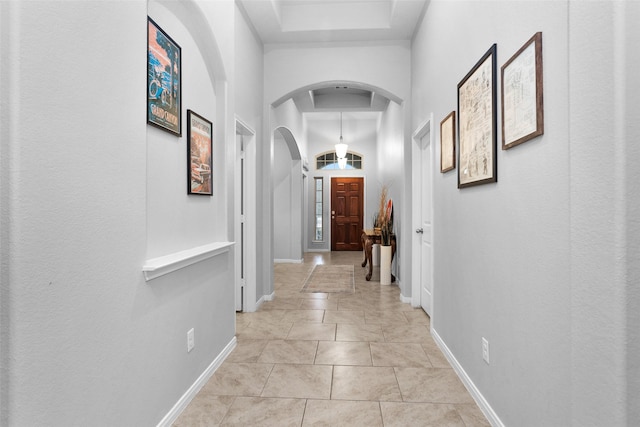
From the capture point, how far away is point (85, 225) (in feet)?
4.40

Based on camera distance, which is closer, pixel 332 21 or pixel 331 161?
pixel 332 21

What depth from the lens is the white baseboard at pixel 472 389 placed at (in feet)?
6.31

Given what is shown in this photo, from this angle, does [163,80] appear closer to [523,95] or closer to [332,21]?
[523,95]

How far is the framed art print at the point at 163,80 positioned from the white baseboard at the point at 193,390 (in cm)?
151

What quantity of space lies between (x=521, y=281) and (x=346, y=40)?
3.67 metres

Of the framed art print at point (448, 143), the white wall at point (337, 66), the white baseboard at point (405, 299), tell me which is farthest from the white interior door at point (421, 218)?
the framed art print at point (448, 143)

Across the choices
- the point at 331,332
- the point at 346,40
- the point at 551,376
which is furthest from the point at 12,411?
the point at 346,40

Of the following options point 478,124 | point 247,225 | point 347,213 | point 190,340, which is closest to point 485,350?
point 478,124

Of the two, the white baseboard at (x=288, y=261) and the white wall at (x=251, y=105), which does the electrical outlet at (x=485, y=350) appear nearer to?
the white wall at (x=251, y=105)

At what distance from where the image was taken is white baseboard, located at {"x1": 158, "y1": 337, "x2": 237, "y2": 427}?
1.95 m

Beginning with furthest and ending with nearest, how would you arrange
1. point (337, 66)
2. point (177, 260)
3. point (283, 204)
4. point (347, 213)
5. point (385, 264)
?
point (347, 213), point (283, 204), point (385, 264), point (337, 66), point (177, 260)

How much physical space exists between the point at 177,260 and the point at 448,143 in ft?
6.83

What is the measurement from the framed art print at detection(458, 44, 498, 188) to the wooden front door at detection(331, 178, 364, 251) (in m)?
7.49

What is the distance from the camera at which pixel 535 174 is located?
4.91 feet
